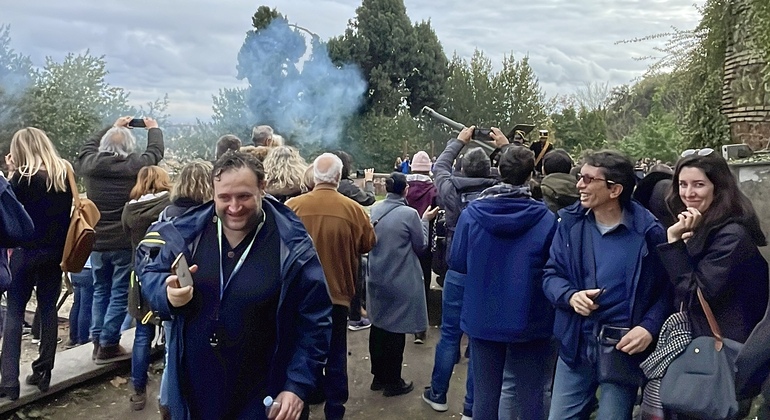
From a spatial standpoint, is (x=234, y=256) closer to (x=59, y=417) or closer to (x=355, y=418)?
(x=355, y=418)

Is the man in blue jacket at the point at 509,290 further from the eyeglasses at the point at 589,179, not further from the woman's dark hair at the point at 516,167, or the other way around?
the eyeglasses at the point at 589,179

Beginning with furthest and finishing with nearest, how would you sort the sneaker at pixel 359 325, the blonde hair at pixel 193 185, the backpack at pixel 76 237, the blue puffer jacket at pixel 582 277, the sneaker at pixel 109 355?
the sneaker at pixel 359 325 → the sneaker at pixel 109 355 → the backpack at pixel 76 237 → the blonde hair at pixel 193 185 → the blue puffer jacket at pixel 582 277

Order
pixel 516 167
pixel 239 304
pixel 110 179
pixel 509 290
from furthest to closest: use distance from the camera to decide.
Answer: pixel 110 179
pixel 516 167
pixel 509 290
pixel 239 304

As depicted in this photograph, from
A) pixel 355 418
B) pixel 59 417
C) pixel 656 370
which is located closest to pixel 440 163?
pixel 355 418

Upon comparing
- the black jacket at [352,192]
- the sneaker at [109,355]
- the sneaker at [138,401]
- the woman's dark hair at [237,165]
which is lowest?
the sneaker at [138,401]

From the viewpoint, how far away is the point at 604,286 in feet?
9.81

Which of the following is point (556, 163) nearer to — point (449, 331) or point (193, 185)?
point (449, 331)

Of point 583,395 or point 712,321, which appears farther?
point 583,395

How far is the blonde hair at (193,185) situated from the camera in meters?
4.05

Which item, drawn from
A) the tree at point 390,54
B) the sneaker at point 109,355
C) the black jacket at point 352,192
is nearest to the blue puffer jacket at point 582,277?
the black jacket at point 352,192

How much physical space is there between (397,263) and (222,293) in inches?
104

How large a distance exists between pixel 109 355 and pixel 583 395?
3907 mm

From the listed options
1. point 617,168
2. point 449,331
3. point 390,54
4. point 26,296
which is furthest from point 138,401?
point 390,54

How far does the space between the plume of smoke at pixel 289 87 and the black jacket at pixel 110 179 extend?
16.9 m
